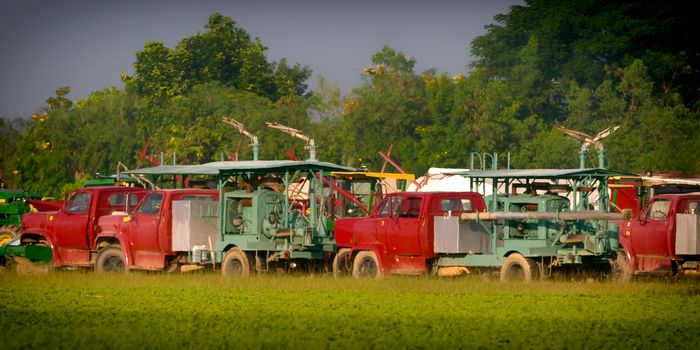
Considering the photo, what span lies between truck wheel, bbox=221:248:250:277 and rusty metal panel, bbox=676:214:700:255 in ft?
30.5

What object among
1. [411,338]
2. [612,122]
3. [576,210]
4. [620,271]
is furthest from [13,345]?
[612,122]

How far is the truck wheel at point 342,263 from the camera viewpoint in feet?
105

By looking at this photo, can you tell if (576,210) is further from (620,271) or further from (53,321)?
(53,321)

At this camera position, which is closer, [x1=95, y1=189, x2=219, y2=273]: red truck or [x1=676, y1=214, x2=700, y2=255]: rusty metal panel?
[x1=676, y1=214, x2=700, y2=255]: rusty metal panel

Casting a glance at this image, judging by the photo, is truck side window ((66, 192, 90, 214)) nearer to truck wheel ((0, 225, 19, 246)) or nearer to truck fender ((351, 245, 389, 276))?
truck wheel ((0, 225, 19, 246))

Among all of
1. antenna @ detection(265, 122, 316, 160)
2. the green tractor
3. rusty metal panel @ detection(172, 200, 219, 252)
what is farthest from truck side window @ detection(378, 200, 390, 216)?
the green tractor

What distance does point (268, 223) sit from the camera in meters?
31.4

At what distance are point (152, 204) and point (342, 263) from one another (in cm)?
454

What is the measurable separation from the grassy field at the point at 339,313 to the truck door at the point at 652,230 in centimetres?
111

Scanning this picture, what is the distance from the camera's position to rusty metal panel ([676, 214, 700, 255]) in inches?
1181

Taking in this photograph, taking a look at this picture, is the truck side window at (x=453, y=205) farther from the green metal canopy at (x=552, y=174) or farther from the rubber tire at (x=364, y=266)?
the rubber tire at (x=364, y=266)

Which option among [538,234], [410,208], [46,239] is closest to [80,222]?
[46,239]

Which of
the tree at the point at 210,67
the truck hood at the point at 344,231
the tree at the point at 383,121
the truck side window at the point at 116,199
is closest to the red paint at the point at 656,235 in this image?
the truck hood at the point at 344,231

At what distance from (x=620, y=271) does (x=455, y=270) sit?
3.74 m
